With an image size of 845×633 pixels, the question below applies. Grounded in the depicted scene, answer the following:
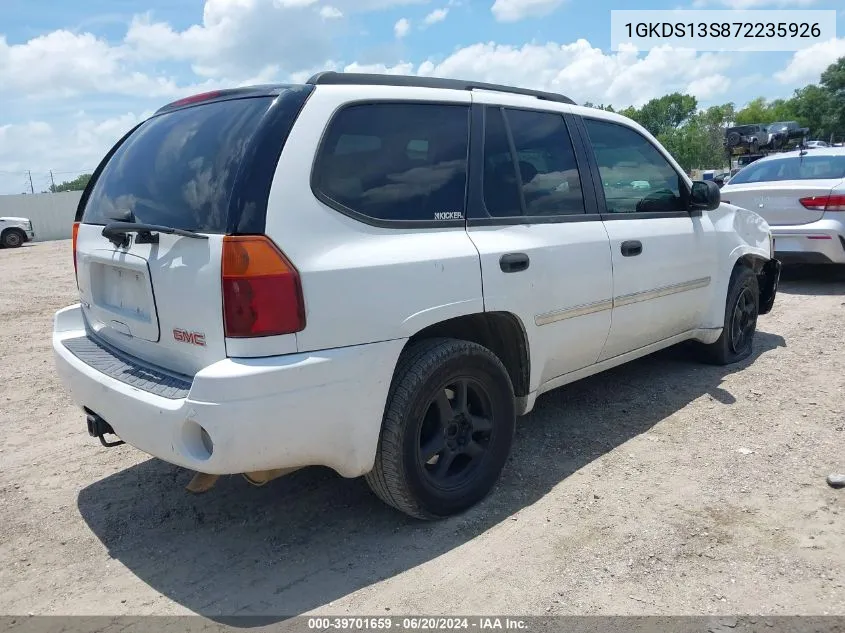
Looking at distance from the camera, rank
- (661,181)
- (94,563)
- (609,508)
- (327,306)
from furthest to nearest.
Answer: (661,181) < (609,508) < (94,563) < (327,306)

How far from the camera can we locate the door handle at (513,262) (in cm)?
323

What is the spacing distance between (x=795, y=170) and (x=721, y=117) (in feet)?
242

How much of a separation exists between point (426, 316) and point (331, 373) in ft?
1.66

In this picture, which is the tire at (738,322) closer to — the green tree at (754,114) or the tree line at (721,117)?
the tree line at (721,117)

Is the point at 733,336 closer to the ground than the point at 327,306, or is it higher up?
closer to the ground

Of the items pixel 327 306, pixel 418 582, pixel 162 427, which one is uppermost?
pixel 327 306

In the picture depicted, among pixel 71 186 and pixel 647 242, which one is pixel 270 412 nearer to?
pixel 647 242

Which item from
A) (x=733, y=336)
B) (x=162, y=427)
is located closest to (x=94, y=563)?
(x=162, y=427)

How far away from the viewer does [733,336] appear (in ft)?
17.4

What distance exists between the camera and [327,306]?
2.61 m

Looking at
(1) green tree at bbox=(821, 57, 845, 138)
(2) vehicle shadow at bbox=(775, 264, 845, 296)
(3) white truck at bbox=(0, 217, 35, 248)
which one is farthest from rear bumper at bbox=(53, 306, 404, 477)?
(1) green tree at bbox=(821, 57, 845, 138)

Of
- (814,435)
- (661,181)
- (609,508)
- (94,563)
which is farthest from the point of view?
(661,181)

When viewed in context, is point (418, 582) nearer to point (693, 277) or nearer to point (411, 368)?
point (411, 368)

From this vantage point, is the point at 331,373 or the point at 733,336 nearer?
the point at 331,373
